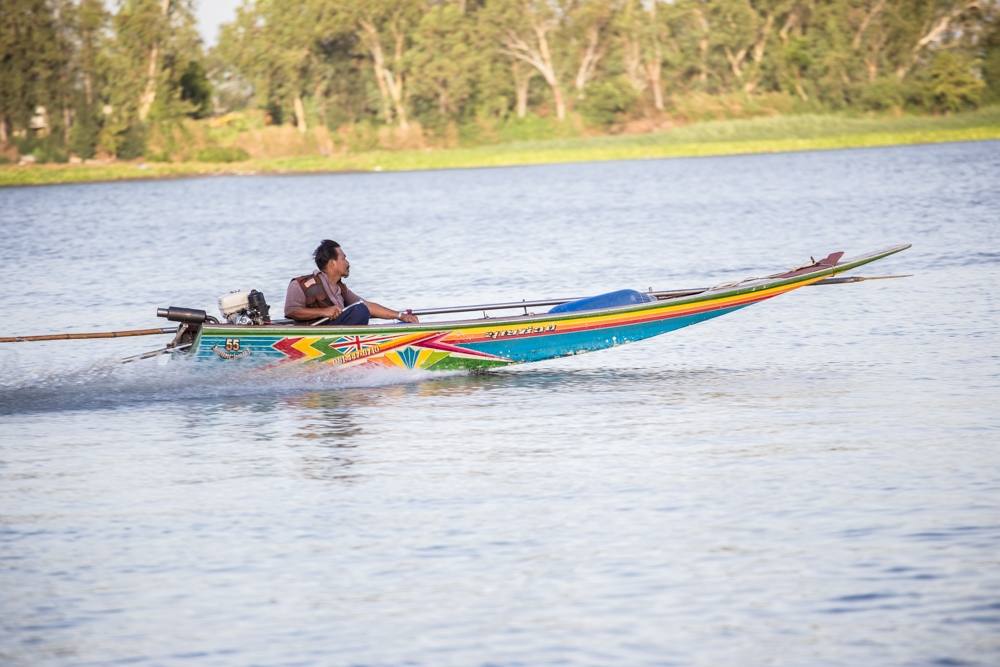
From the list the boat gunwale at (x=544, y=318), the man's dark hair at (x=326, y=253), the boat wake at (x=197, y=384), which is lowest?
the boat wake at (x=197, y=384)

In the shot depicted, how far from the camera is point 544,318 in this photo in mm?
14305

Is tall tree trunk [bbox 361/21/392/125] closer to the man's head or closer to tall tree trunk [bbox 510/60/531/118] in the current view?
tall tree trunk [bbox 510/60/531/118]

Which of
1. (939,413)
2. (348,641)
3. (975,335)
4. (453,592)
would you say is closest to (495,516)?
(453,592)

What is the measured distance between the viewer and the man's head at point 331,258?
14.3 metres

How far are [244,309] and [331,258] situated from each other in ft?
3.64

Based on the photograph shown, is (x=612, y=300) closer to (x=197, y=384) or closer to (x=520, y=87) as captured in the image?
(x=197, y=384)

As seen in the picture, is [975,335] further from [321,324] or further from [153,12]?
[153,12]

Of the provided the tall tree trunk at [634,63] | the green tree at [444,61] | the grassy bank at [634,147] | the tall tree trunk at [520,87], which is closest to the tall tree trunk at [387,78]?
the green tree at [444,61]

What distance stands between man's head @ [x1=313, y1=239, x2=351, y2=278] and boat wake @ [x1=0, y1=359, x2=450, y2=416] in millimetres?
1019

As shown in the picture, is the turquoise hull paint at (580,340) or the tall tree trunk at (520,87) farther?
the tall tree trunk at (520,87)

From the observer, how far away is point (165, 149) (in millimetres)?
90062

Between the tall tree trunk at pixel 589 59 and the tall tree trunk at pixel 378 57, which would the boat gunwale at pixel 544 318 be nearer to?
the tall tree trunk at pixel 589 59

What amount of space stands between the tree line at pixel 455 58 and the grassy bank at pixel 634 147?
8.38 ft

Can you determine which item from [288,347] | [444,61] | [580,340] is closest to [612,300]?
[580,340]
